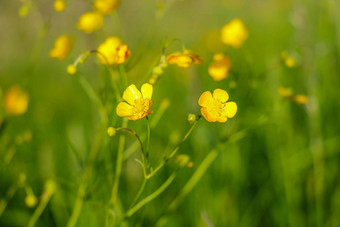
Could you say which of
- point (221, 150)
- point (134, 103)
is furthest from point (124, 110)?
point (221, 150)

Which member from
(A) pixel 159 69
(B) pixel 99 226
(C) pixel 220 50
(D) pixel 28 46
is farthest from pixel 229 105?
(D) pixel 28 46

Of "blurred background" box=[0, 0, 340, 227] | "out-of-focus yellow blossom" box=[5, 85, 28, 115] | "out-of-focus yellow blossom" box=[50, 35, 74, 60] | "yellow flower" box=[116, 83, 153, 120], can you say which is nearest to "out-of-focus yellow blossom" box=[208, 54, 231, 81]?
"blurred background" box=[0, 0, 340, 227]

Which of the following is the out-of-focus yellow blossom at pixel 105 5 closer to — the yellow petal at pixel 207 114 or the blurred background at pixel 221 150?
the blurred background at pixel 221 150

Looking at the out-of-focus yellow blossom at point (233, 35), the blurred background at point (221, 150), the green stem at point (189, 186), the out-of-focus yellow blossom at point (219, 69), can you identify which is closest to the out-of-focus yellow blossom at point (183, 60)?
the blurred background at point (221, 150)

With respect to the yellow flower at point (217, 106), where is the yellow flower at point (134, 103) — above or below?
above

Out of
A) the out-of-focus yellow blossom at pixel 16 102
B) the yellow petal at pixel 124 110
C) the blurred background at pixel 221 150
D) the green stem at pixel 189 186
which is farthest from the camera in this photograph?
the out-of-focus yellow blossom at pixel 16 102

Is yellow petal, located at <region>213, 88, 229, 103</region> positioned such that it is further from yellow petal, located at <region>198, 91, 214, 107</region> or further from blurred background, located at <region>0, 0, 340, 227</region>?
blurred background, located at <region>0, 0, 340, 227</region>
